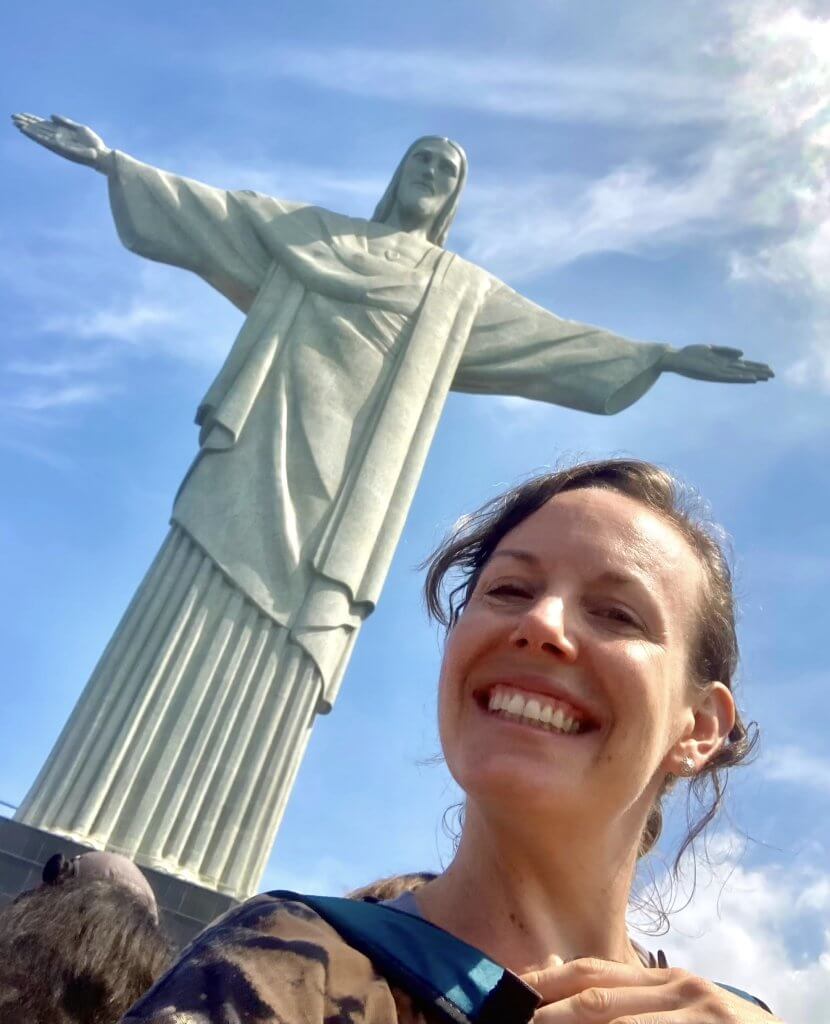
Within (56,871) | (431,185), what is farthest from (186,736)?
(431,185)

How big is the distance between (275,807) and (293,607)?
143cm

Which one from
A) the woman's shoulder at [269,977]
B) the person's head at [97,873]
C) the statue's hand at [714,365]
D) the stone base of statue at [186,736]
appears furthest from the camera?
the statue's hand at [714,365]

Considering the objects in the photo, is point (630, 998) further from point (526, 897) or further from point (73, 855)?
point (73, 855)

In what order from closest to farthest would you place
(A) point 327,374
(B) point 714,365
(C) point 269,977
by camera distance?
(C) point 269,977
(A) point 327,374
(B) point 714,365

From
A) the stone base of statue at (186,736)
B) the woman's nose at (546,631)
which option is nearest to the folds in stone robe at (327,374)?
the stone base of statue at (186,736)

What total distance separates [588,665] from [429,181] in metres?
9.47

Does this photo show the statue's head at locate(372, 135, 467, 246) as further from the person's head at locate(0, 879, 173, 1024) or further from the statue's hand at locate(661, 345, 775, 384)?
the person's head at locate(0, 879, 173, 1024)

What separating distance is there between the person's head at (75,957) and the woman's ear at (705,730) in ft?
3.41

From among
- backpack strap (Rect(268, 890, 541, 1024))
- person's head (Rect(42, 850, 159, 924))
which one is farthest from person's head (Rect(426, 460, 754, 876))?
person's head (Rect(42, 850, 159, 924))

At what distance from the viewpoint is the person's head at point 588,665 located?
1.09 meters

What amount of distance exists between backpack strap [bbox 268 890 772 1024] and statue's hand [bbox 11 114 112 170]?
9137 millimetres

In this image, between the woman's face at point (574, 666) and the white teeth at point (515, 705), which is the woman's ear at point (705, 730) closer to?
the woman's face at point (574, 666)

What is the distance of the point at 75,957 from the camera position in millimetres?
1765

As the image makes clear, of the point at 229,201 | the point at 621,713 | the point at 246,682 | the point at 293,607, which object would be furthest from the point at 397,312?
the point at 621,713
